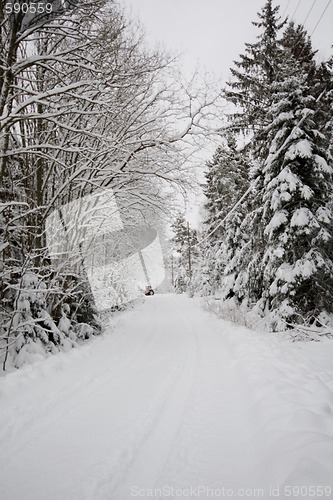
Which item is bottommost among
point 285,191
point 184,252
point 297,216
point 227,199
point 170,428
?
point 184,252

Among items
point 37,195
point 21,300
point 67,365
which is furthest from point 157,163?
point 67,365

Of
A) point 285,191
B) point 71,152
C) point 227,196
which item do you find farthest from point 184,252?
point 71,152

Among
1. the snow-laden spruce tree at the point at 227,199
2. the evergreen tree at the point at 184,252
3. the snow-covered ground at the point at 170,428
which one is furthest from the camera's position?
the evergreen tree at the point at 184,252

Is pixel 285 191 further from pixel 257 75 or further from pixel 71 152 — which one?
pixel 257 75

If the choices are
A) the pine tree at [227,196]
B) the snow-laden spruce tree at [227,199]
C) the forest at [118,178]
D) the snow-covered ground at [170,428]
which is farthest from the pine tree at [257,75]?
the snow-covered ground at [170,428]

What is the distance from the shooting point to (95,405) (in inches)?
148

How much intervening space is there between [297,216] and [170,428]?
22.2 feet

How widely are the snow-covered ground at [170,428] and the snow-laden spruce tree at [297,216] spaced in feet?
8.06

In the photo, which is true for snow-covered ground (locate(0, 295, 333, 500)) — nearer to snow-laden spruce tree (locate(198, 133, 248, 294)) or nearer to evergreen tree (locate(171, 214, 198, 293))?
snow-laden spruce tree (locate(198, 133, 248, 294))

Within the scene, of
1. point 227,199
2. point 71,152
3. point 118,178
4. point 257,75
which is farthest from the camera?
point 227,199

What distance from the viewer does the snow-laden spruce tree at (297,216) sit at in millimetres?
7734

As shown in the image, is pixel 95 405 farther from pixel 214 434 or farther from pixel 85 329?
pixel 85 329

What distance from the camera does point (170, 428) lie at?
10.4 feet

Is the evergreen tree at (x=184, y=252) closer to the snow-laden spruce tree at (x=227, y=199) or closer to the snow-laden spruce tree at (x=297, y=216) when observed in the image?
the snow-laden spruce tree at (x=227, y=199)
